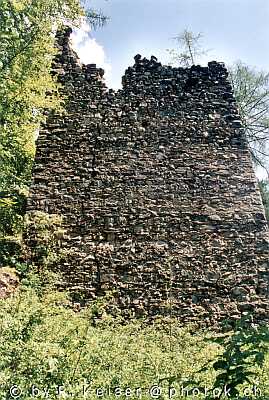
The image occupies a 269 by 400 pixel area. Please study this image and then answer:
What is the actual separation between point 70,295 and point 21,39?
411 cm

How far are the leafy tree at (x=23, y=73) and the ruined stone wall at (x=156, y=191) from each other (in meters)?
0.42

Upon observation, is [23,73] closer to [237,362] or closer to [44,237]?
[44,237]

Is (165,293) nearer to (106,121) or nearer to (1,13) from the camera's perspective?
(106,121)

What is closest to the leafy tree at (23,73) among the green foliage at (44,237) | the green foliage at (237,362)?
the green foliage at (44,237)

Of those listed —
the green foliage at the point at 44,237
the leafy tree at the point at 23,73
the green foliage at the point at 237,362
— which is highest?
the leafy tree at the point at 23,73

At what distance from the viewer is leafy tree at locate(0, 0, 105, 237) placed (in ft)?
25.8

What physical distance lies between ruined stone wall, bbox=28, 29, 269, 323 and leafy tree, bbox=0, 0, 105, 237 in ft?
1.39

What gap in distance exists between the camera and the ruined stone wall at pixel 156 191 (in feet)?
25.9

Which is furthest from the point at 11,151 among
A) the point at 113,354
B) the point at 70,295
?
the point at 113,354

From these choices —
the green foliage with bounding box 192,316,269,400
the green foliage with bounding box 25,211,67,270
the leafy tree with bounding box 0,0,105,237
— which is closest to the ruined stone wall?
the green foliage with bounding box 25,211,67,270

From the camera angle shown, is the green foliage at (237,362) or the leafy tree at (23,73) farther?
the leafy tree at (23,73)

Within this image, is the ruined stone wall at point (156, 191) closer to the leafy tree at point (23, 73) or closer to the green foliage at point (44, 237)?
the green foliage at point (44, 237)

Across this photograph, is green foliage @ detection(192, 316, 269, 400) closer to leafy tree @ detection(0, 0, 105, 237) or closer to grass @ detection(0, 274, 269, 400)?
grass @ detection(0, 274, 269, 400)

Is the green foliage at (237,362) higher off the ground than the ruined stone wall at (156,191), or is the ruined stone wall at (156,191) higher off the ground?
the ruined stone wall at (156,191)
